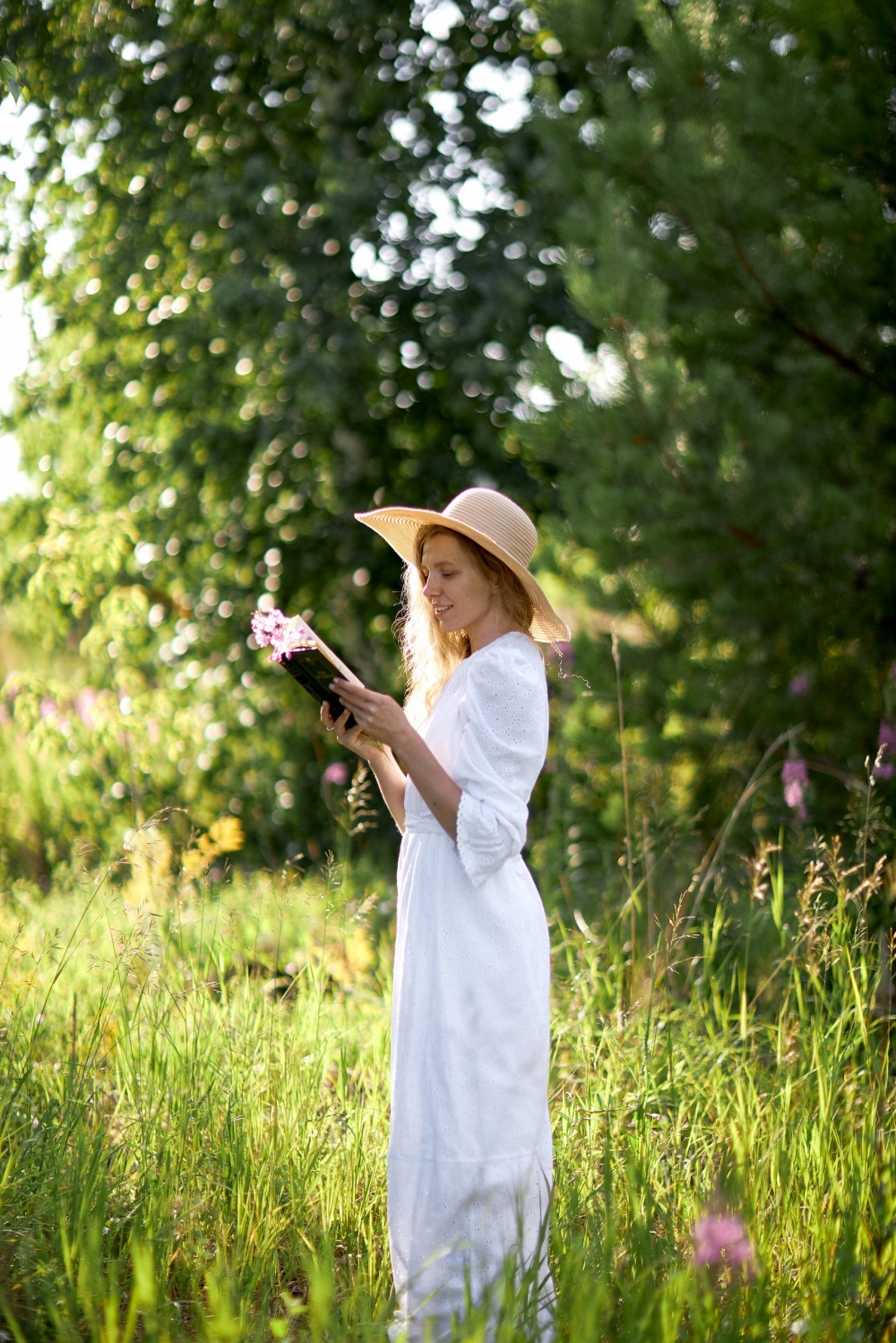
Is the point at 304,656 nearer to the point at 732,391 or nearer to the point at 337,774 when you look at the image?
the point at 732,391

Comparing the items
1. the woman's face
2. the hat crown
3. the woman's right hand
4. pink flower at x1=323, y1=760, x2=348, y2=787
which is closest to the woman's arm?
the woman's right hand

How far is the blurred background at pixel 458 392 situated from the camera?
4.05 metres

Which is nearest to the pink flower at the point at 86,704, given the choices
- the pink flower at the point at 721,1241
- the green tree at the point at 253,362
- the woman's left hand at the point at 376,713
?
the green tree at the point at 253,362

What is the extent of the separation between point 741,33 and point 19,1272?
166 inches

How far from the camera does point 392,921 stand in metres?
4.67

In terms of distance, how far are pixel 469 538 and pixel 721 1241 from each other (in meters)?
1.21

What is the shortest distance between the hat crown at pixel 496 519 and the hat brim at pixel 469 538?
11 mm

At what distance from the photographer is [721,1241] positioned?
5.17ft

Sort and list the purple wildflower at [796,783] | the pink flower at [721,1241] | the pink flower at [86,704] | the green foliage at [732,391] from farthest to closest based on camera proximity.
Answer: the pink flower at [86,704]
the green foliage at [732,391]
the purple wildflower at [796,783]
the pink flower at [721,1241]

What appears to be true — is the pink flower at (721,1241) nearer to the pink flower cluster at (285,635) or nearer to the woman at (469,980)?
the woman at (469,980)

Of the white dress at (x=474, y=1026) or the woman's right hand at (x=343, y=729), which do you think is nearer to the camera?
the white dress at (x=474, y=1026)

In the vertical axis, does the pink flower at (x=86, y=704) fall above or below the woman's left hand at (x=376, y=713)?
below

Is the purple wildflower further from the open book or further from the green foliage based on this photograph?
the open book

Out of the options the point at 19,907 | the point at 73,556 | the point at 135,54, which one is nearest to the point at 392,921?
the point at 19,907
